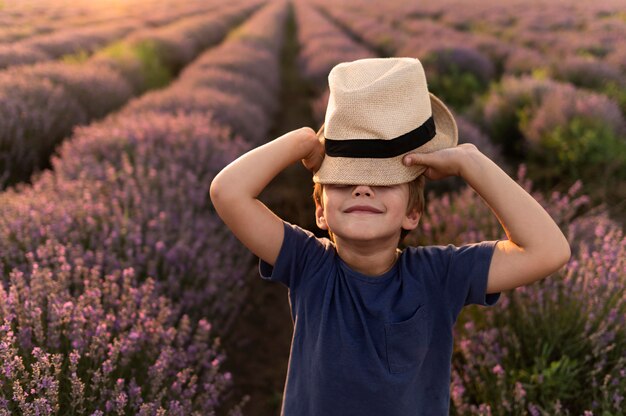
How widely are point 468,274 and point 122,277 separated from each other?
5.77ft

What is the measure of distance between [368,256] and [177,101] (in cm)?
441

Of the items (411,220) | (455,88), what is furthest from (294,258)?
(455,88)

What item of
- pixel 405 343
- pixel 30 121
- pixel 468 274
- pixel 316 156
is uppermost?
pixel 316 156

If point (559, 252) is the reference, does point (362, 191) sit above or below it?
above

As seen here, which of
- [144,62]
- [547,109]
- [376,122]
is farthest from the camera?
[144,62]

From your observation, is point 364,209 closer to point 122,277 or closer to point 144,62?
point 122,277

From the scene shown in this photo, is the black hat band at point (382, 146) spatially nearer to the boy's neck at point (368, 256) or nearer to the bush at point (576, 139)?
the boy's neck at point (368, 256)

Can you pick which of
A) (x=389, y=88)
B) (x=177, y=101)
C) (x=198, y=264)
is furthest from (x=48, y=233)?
(x=177, y=101)

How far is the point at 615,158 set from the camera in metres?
5.11

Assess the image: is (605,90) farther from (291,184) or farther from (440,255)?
(440,255)

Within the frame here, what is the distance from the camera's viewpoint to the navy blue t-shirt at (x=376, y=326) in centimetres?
133

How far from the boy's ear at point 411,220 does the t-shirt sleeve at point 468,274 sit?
5.2 inches

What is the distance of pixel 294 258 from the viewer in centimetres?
144

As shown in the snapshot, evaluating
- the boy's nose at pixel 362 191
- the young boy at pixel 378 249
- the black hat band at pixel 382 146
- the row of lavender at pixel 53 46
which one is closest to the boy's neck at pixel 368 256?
the young boy at pixel 378 249
